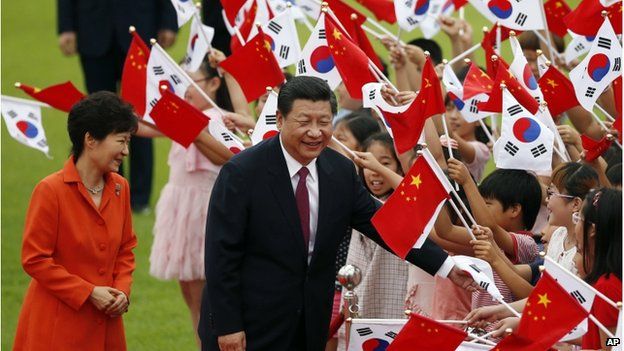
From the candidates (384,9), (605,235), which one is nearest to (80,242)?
(605,235)

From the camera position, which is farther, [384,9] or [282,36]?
[384,9]

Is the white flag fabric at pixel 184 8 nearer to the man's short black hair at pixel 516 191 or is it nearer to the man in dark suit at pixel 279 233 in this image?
the man's short black hair at pixel 516 191

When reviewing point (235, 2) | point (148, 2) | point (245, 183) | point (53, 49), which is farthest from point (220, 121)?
point (53, 49)

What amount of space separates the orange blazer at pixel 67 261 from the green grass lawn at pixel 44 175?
2.05 meters

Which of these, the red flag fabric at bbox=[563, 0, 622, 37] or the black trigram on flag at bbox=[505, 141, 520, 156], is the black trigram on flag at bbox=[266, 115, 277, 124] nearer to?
the black trigram on flag at bbox=[505, 141, 520, 156]

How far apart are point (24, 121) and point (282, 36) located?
1364 mm

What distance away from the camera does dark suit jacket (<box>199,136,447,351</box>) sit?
4.85m

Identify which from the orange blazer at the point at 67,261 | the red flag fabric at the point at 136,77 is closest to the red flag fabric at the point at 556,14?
the red flag fabric at the point at 136,77

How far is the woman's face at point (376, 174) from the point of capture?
19.4 feet

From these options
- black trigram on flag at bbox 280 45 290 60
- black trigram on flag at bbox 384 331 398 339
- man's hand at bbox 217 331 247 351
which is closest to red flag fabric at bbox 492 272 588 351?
black trigram on flag at bbox 384 331 398 339

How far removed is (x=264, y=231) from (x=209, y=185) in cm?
234

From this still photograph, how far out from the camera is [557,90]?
244 inches

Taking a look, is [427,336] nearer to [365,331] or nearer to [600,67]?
[365,331]

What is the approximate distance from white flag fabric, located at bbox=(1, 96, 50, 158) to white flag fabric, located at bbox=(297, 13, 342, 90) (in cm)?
138
